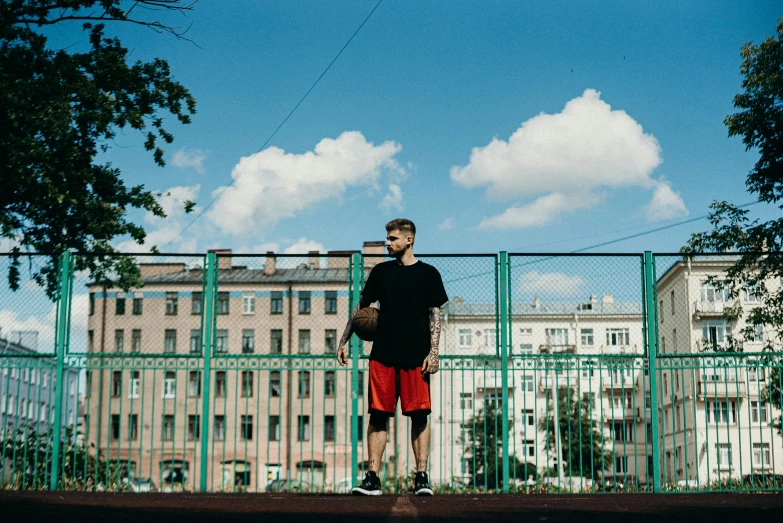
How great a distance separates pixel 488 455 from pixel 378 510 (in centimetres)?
3607

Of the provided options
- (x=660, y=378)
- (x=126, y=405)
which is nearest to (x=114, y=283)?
(x=660, y=378)

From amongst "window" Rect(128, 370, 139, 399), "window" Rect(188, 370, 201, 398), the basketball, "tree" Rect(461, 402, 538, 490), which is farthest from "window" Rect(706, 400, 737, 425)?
"window" Rect(128, 370, 139, 399)

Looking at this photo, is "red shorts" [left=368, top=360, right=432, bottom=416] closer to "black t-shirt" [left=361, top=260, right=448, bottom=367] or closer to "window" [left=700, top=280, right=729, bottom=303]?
"black t-shirt" [left=361, top=260, right=448, bottom=367]

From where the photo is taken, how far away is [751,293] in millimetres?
12766

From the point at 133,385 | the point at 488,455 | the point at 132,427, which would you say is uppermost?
the point at 133,385

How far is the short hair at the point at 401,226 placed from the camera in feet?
23.6

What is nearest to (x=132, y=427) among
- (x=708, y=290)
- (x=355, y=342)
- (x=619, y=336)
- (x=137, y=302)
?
(x=137, y=302)

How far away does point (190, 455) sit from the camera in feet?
142

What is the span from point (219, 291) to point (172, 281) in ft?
2.74

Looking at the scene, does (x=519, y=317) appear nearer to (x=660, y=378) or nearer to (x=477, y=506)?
(x=660, y=378)

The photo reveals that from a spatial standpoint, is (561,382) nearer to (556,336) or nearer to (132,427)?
(132,427)

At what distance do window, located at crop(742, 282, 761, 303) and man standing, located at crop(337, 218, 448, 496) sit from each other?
245 inches

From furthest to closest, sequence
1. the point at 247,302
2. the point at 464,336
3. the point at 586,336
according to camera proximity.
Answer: the point at 247,302 → the point at 586,336 → the point at 464,336

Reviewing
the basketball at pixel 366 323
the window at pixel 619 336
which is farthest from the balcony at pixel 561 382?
the basketball at pixel 366 323
